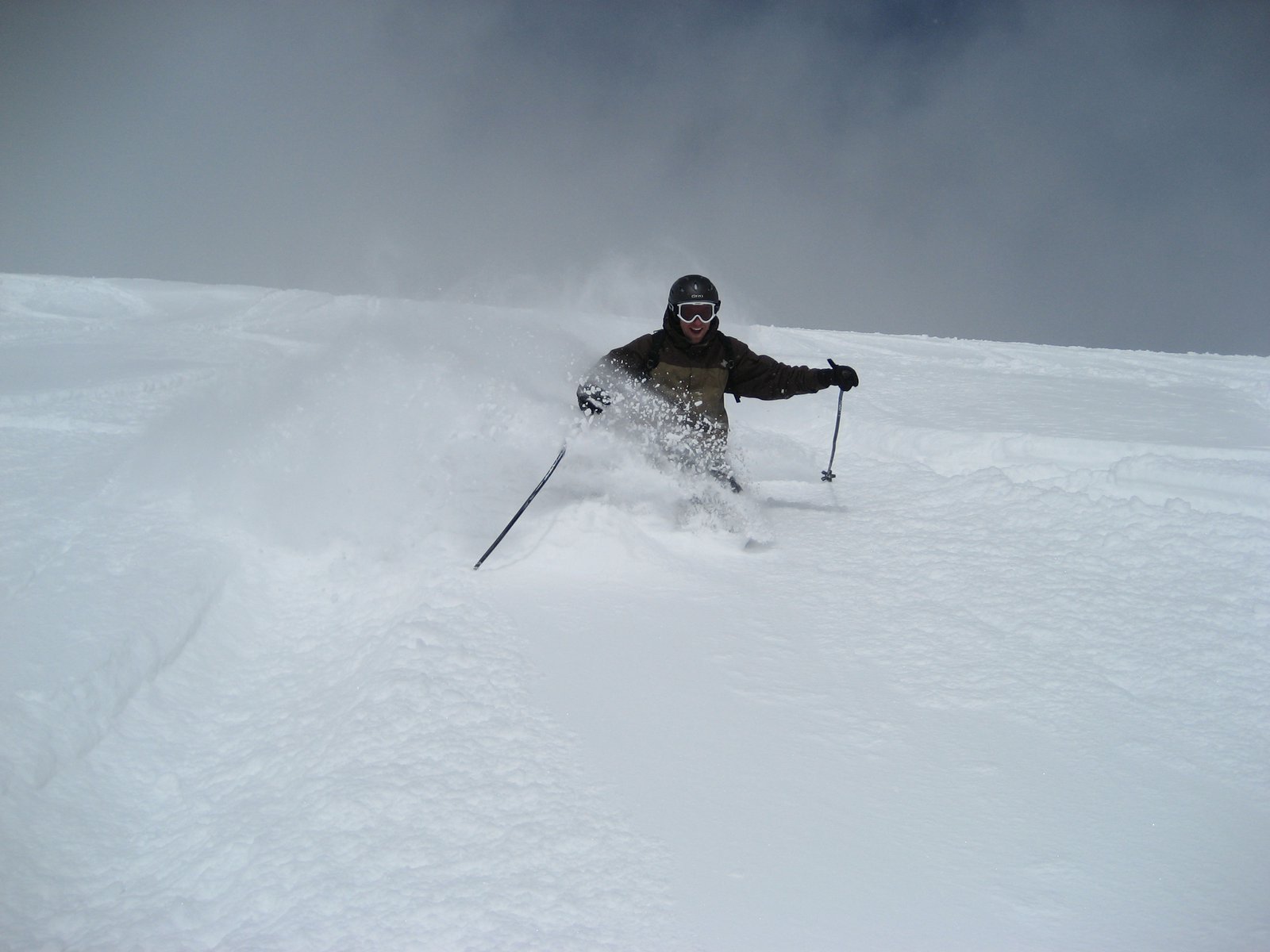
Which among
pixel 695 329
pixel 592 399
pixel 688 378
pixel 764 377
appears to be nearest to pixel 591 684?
pixel 592 399

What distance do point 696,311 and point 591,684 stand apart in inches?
120

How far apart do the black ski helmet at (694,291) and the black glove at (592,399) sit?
833 millimetres

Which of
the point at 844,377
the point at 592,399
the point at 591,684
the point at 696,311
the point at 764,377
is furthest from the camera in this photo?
the point at 764,377

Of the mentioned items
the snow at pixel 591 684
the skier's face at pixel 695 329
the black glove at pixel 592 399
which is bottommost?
the snow at pixel 591 684

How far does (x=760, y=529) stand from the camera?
5.04 metres

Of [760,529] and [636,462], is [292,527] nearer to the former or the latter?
[636,462]

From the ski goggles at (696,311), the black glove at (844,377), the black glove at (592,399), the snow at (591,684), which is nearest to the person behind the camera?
the snow at (591,684)

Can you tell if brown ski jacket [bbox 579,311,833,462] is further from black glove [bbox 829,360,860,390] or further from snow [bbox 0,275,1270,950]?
snow [bbox 0,275,1270,950]

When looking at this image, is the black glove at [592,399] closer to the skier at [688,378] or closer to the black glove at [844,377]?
the skier at [688,378]

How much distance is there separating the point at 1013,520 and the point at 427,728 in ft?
12.9

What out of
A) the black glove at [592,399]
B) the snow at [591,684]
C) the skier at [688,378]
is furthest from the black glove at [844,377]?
the black glove at [592,399]

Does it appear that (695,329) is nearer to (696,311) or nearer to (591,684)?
(696,311)

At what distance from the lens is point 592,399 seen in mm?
5176

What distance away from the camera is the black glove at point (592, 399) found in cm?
514
